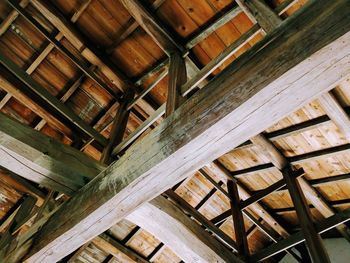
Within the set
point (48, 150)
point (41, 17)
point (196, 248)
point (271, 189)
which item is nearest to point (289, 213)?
point (271, 189)

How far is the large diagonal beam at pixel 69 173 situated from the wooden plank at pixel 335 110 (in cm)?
162

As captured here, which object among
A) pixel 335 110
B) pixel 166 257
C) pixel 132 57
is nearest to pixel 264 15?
pixel 335 110

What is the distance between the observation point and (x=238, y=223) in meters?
3.51

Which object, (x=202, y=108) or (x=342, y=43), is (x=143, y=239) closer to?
(x=202, y=108)

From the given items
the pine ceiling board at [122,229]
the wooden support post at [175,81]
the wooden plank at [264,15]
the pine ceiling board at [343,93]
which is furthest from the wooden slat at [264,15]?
the pine ceiling board at [122,229]

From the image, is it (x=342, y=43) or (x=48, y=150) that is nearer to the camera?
(x=342, y=43)

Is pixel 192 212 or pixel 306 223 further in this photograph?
pixel 192 212

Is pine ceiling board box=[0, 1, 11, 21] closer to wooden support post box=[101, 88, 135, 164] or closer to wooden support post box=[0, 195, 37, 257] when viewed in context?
wooden support post box=[101, 88, 135, 164]

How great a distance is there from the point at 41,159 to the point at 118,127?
1.38 meters

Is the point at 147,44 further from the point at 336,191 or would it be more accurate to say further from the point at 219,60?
the point at 336,191

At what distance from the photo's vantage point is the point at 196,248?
224 centimetres

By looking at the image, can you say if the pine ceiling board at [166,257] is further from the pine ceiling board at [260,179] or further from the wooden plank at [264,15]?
the wooden plank at [264,15]

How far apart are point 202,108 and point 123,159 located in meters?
0.69

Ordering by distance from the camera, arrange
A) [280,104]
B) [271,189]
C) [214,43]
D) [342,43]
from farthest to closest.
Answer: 1. [271,189]
2. [214,43]
3. [280,104]
4. [342,43]
